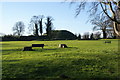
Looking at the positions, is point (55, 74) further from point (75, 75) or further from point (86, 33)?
point (86, 33)

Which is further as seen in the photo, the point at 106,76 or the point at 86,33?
the point at 86,33

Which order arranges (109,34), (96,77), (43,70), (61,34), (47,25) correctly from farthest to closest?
1. (61,34)
2. (47,25)
3. (109,34)
4. (43,70)
5. (96,77)

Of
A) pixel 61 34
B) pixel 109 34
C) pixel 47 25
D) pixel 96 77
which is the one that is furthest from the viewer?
pixel 61 34

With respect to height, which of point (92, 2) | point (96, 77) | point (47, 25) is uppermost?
point (47, 25)

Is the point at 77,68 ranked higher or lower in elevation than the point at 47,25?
lower

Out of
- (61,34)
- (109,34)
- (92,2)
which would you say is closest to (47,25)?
(61,34)

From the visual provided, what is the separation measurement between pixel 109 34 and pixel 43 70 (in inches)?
3069

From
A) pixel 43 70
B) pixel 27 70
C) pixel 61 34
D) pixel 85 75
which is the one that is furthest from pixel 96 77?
pixel 61 34

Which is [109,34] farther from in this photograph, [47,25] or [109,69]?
[109,69]

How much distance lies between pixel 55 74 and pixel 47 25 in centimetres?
8207

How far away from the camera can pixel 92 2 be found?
11680 mm

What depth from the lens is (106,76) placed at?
281 inches

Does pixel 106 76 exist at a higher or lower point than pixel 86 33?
lower

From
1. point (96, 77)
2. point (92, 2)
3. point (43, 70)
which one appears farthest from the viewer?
point (92, 2)
